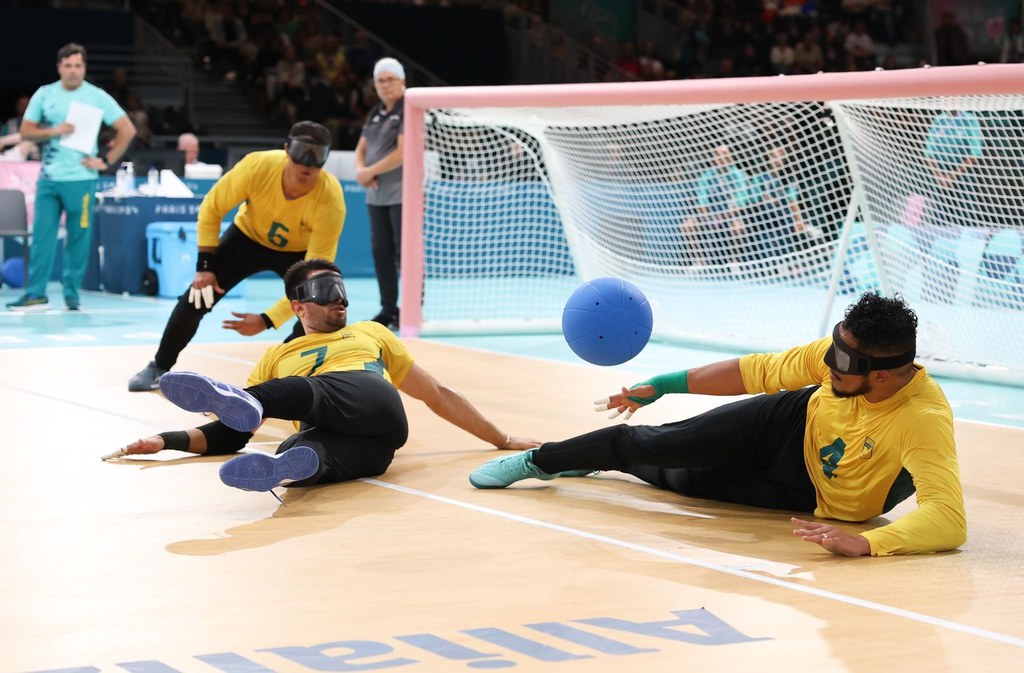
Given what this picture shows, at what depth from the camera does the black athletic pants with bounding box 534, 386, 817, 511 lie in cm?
549

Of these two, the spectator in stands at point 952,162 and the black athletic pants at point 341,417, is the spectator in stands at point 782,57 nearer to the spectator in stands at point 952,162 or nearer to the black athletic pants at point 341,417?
the spectator in stands at point 952,162

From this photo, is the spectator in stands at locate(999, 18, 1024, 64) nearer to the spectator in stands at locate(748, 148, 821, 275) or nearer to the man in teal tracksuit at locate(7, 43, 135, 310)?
the spectator in stands at locate(748, 148, 821, 275)

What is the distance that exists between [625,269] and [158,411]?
19.8 feet

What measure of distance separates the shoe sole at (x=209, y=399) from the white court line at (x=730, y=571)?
82 cm

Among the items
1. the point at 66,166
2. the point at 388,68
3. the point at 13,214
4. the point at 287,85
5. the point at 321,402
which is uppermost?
the point at 287,85

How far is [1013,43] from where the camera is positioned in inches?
998

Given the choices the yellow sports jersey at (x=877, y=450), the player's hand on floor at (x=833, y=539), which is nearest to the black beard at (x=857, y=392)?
the yellow sports jersey at (x=877, y=450)

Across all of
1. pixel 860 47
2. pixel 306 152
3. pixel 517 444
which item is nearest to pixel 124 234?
pixel 306 152

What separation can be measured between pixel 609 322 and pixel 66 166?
811 cm

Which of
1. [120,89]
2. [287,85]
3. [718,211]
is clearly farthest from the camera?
[287,85]

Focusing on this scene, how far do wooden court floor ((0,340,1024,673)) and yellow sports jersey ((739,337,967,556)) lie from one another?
147 millimetres

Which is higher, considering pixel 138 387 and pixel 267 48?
pixel 267 48

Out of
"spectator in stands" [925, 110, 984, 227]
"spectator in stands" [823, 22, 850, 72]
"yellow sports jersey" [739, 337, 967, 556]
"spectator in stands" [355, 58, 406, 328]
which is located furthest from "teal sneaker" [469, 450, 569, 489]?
"spectator in stands" [823, 22, 850, 72]

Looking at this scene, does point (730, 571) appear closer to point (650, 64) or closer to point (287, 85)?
point (287, 85)
